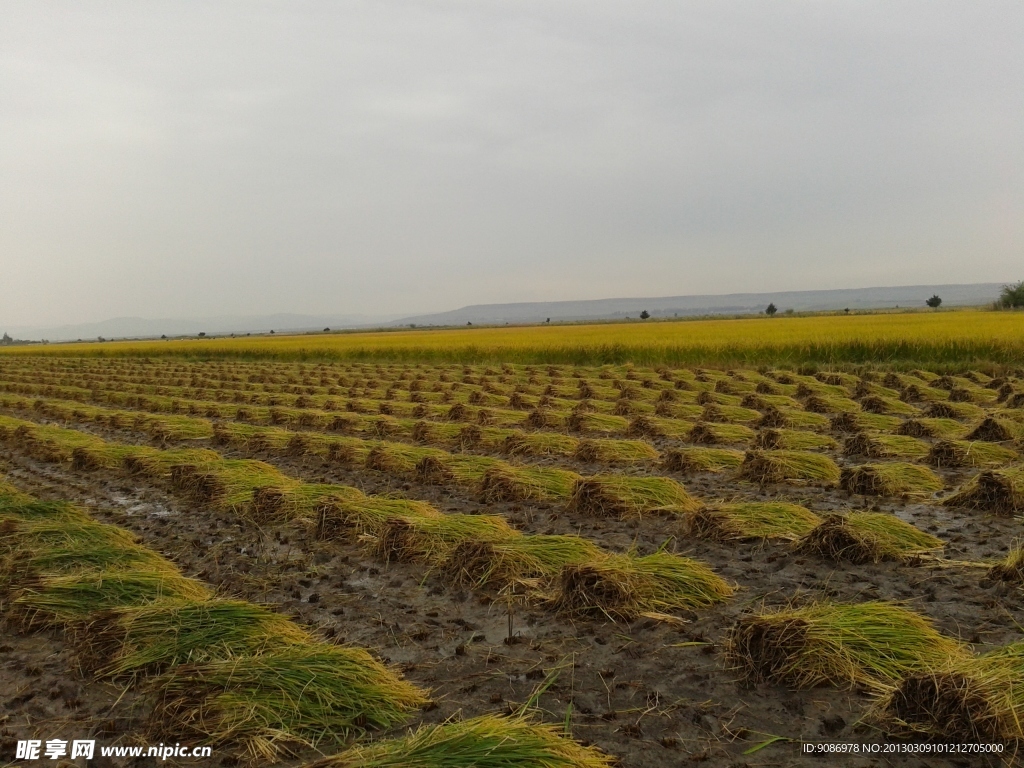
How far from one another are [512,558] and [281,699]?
1.90m

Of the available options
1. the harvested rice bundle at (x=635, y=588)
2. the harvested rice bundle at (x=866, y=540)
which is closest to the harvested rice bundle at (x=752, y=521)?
the harvested rice bundle at (x=866, y=540)

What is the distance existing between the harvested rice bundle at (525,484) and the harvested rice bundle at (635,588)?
2236 mm

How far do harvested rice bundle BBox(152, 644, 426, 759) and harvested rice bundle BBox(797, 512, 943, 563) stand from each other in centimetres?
314

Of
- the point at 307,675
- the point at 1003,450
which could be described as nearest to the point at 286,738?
the point at 307,675

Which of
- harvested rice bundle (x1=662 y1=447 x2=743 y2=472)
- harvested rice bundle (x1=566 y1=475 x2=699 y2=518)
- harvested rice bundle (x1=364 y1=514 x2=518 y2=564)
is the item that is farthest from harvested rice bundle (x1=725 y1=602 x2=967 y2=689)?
harvested rice bundle (x1=662 y1=447 x2=743 y2=472)

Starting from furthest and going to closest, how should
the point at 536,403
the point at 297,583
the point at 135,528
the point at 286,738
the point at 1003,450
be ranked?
the point at 536,403
the point at 1003,450
the point at 135,528
the point at 297,583
the point at 286,738

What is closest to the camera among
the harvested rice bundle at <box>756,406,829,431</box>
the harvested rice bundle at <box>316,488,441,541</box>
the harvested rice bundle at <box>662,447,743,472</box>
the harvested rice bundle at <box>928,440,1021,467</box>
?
the harvested rice bundle at <box>316,488,441,541</box>

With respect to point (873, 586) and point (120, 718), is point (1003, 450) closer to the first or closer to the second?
point (873, 586)

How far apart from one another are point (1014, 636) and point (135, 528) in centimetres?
656

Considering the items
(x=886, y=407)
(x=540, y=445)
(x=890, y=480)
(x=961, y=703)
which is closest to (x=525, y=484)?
(x=540, y=445)

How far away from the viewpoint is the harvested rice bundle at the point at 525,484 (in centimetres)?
645

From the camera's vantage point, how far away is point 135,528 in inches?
234

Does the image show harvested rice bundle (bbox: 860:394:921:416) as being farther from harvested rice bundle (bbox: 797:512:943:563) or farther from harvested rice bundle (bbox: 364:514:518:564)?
harvested rice bundle (bbox: 364:514:518:564)

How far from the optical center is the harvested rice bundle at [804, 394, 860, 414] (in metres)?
11.1
